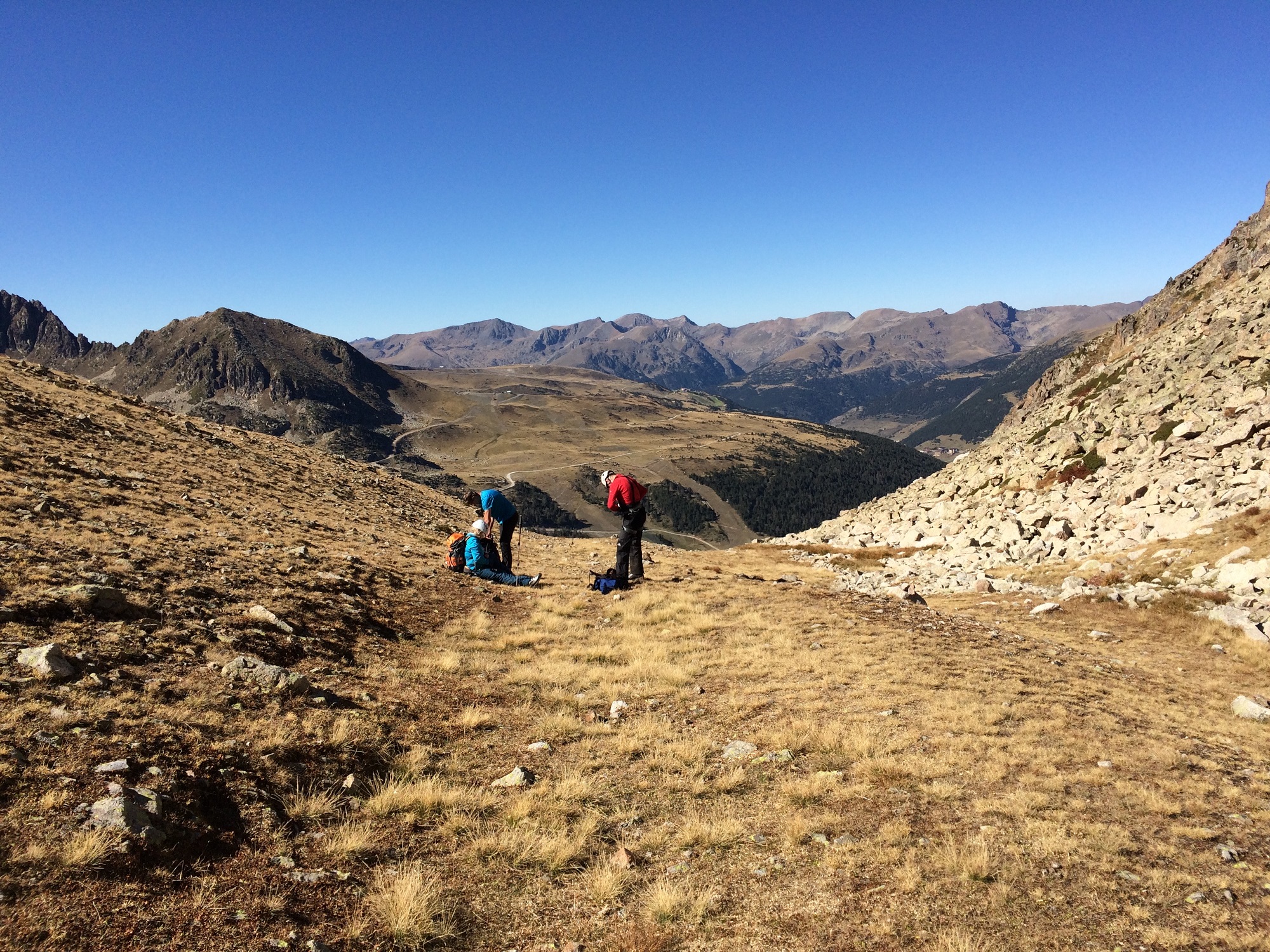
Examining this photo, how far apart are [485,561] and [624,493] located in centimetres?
516

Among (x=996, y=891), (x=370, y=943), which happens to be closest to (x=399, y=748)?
(x=370, y=943)

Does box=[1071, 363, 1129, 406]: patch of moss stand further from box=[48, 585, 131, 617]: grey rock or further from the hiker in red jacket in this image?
box=[48, 585, 131, 617]: grey rock

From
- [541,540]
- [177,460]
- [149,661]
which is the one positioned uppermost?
[177,460]

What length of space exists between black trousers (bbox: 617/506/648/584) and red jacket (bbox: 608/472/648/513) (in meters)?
0.27

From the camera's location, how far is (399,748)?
8.98 meters

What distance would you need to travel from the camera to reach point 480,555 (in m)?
20.2

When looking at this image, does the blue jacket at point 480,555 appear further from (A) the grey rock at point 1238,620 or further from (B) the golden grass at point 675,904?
(A) the grey rock at point 1238,620

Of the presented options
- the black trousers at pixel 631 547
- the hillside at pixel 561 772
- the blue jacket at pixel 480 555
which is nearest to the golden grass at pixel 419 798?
the hillside at pixel 561 772

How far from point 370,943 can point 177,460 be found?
28308mm

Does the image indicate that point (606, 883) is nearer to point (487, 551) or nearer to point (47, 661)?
point (47, 661)

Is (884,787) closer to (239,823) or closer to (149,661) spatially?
(239,823)

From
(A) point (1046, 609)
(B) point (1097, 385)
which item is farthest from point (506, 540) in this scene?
(B) point (1097, 385)

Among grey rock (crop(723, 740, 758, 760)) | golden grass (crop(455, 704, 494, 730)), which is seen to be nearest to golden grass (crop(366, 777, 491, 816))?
golden grass (crop(455, 704, 494, 730))

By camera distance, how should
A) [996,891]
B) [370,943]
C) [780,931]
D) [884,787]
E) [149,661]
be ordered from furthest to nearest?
[149,661] → [884,787] → [996,891] → [780,931] → [370,943]
